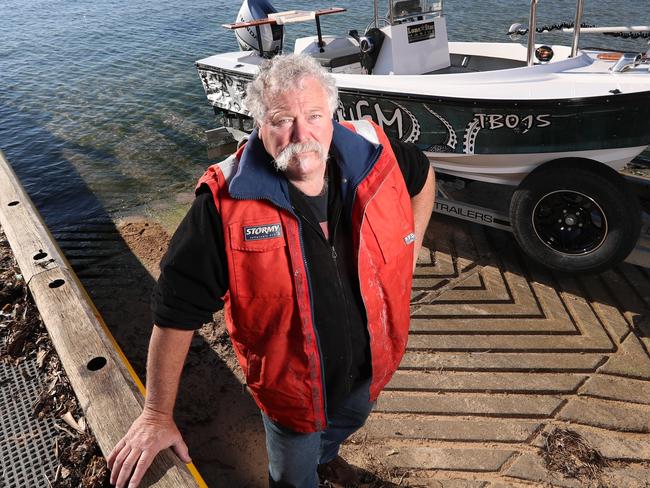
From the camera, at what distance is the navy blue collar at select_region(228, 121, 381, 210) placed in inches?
63.5

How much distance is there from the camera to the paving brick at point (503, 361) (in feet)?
10.3

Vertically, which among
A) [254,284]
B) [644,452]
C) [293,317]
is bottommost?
[644,452]

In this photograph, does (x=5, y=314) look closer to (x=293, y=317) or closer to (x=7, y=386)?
(x=7, y=386)

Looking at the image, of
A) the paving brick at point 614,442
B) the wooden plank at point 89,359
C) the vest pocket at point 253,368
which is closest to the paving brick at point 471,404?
the paving brick at point 614,442

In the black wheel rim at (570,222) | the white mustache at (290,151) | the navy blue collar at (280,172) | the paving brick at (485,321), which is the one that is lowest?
the paving brick at (485,321)

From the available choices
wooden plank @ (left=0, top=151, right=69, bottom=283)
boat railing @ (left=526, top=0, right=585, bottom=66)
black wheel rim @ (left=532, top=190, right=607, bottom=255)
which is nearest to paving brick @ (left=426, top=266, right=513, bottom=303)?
black wheel rim @ (left=532, top=190, right=607, bottom=255)

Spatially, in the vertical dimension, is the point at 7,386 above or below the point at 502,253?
above

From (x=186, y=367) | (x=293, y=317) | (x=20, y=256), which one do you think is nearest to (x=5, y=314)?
(x=20, y=256)

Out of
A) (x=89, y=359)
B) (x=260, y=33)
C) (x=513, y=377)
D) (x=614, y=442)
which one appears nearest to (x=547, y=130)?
(x=513, y=377)

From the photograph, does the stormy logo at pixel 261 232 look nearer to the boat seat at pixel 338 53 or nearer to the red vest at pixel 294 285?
the red vest at pixel 294 285

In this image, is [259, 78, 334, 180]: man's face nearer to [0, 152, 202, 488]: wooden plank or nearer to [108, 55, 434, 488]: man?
[108, 55, 434, 488]: man

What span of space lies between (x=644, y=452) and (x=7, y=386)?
3.32 meters

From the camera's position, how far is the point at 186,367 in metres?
3.44

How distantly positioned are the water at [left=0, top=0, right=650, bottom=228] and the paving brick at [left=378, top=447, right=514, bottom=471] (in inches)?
184
